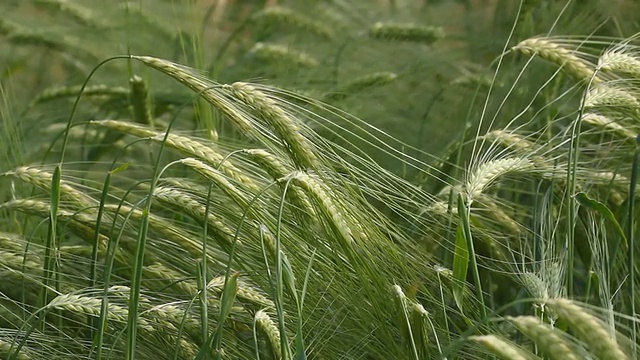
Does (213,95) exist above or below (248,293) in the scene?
above

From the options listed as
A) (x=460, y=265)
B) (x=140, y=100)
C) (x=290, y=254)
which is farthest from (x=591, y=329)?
(x=140, y=100)

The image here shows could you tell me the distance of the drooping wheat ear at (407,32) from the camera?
96.3 inches

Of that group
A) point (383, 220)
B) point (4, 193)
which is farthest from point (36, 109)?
point (383, 220)

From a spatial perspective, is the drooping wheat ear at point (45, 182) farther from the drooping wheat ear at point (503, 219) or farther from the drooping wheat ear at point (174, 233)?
the drooping wheat ear at point (503, 219)

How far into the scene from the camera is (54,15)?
3053mm

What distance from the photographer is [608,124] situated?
1409mm

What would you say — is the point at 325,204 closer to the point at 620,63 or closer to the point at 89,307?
the point at 89,307

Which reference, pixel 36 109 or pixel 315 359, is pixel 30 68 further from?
pixel 315 359

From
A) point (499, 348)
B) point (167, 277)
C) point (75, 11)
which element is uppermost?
point (75, 11)

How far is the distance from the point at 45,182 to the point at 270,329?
1.48ft

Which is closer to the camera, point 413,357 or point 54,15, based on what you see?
point 413,357

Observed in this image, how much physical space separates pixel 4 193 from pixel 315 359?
720 millimetres

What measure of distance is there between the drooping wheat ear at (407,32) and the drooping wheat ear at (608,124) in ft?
3.22

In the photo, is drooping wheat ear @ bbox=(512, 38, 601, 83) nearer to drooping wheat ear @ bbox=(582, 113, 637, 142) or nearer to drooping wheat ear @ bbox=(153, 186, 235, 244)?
drooping wheat ear @ bbox=(582, 113, 637, 142)
